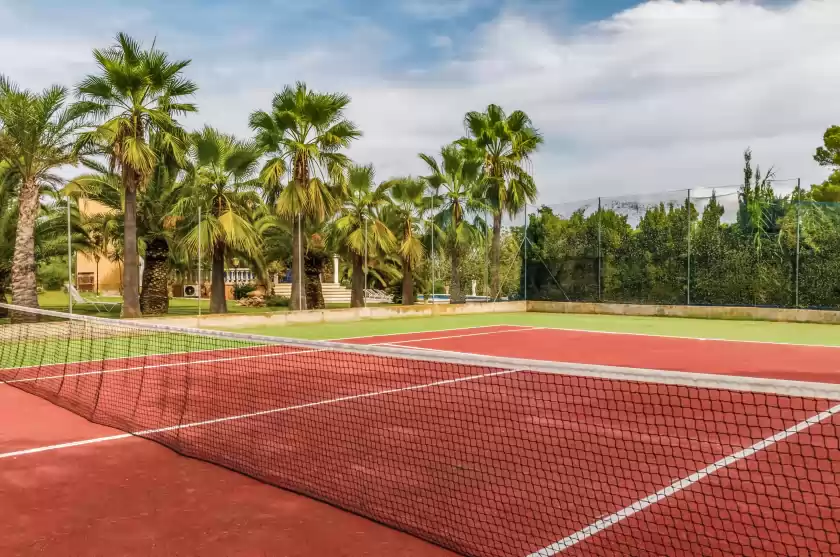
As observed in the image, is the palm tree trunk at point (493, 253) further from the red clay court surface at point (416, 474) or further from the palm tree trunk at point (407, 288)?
the red clay court surface at point (416, 474)

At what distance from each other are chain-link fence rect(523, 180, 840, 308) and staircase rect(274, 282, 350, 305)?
13.6 m

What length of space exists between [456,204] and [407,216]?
6.78ft

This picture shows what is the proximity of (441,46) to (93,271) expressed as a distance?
41.3m

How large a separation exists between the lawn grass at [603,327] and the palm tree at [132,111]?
462 centimetres

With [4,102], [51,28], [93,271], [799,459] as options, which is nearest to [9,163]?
[4,102]

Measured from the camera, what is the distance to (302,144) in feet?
66.1

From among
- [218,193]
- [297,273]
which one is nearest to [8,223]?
[218,193]

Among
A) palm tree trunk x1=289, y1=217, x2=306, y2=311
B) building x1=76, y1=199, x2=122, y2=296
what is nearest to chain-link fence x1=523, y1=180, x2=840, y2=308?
palm tree trunk x1=289, y1=217, x2=306, y2=311

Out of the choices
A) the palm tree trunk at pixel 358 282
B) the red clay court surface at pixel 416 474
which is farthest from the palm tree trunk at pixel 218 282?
the red clay court surface at pixel 416 474

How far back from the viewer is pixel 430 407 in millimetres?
8133

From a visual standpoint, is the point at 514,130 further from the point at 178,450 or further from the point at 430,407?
the point at 178,450

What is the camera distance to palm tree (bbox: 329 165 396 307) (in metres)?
24.4

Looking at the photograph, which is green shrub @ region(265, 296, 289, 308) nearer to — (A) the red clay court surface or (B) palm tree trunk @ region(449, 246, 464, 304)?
(B) palm tree trunk @ region(449, 246, 464, 304)

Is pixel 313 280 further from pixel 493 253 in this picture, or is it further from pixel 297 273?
pixel 493 253
